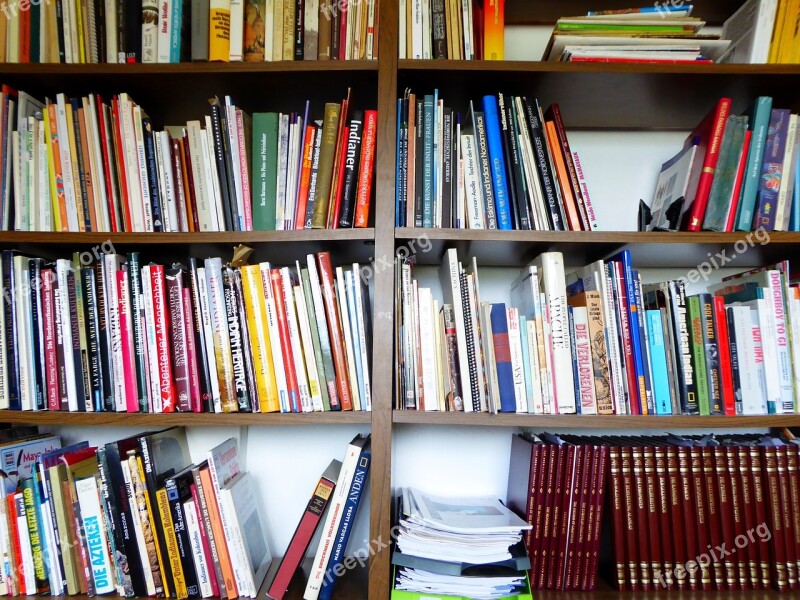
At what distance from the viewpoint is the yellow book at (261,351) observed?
1089 mm

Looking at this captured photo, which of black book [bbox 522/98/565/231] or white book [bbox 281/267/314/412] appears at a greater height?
black book [bbox 522/98/565/231]

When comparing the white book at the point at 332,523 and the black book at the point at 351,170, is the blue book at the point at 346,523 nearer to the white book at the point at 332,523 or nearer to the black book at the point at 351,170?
the white book at the point at 332,523

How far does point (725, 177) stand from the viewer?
109cm

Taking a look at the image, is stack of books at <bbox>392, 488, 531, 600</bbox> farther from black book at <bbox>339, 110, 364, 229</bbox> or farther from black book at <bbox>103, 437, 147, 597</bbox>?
black book at <bbox>339, 110, 364, 229</bbox>

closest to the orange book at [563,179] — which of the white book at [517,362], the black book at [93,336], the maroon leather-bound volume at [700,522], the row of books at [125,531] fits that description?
the white book at [517,362]

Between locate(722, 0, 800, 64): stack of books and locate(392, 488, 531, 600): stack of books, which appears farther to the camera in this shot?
locate(722, 0, 800, 64): stack of books

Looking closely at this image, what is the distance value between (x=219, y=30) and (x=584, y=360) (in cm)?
105

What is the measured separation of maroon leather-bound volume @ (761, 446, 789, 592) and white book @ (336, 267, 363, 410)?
2.83 ft

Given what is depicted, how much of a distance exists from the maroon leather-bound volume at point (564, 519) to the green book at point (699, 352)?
272mm

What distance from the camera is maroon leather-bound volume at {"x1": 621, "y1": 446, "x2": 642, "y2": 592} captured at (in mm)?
1068

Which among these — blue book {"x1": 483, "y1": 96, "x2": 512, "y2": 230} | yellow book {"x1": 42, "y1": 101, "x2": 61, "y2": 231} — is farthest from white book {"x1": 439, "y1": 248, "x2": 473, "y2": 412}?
yellow book {"x1": 42, "y1": 101, "x2": 61, "y2": 231}

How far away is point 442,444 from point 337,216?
641 millimetres

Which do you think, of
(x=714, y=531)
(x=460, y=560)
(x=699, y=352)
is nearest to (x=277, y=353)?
(x=460, y=560)

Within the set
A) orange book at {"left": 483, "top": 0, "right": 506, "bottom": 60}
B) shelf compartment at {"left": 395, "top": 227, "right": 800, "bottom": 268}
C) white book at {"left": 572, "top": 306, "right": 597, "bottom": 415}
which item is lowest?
white book at {"left": 572, "top": 306, "right": 597, "bottom": 415}
